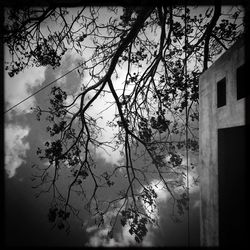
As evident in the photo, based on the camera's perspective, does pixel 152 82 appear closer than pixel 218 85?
No

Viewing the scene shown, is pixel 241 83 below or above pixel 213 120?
above

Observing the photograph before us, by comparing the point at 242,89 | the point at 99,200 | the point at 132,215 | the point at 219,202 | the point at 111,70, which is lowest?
the point at 132,215

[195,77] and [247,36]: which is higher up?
[195,77]

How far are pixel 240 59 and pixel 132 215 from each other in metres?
4.64

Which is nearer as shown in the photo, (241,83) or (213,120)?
(241,83)

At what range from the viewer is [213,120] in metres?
3.22

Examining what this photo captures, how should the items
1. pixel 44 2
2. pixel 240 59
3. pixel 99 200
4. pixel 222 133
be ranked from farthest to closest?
pixel 99 200 → pixel 44 2 → pixel 222 133 → pixel 240 59

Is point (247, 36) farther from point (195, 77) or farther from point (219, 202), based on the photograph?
point (195, 77)

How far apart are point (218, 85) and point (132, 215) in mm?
4144

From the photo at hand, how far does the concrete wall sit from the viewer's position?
248 centimetres

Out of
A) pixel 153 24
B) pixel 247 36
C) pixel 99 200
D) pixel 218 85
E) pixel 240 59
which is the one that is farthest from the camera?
pixel 99 200

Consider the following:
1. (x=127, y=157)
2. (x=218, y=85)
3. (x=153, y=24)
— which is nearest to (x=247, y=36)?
(x=218, y=85)

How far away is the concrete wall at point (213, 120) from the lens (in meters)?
2.48

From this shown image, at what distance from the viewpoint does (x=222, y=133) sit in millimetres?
2986
